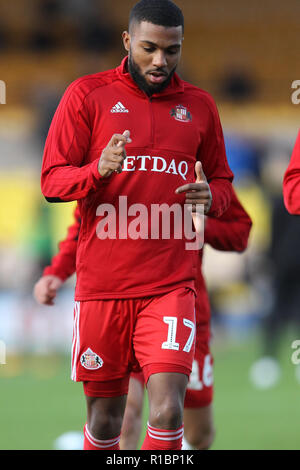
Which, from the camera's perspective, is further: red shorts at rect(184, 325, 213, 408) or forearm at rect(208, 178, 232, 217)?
red shorts at rect(184, 325, 213, 408)

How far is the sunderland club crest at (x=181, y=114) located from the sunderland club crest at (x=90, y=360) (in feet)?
3.51

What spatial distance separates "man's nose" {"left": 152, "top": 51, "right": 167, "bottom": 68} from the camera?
3.47 m

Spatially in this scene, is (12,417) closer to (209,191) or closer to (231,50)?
(209,191)

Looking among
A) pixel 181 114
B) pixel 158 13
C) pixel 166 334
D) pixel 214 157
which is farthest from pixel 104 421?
pixel 158 13

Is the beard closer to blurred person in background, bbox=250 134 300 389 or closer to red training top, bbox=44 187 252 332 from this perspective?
red training top, bbox=44 187 252 332

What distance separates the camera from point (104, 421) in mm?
3631

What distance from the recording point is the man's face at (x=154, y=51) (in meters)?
3.47

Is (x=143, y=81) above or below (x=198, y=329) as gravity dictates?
above

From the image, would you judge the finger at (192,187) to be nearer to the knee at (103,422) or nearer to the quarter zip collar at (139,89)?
the quarter zip collar at (139,89)

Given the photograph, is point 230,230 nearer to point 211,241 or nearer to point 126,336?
point 211,241

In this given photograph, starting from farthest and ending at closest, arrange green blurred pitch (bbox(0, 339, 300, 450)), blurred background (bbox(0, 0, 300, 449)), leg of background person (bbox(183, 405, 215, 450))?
blurred background (bbox(0, 0, 300, 449))
green blurred pitch (bbox(0, 339, 300, 450))
leg of background person (bbox(183, 405, 215, 450))

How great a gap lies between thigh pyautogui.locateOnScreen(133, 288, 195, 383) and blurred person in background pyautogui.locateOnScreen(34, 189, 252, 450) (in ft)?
2.35

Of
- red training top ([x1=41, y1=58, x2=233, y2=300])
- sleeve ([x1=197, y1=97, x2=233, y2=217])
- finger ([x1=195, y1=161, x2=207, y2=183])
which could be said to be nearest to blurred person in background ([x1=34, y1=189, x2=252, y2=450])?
sleeve ([x1=197, y1=97, x2=233, y2=217])

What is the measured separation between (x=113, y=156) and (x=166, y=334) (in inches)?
30.0
